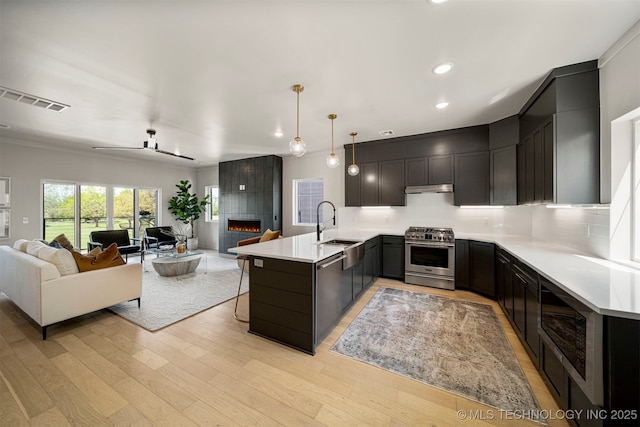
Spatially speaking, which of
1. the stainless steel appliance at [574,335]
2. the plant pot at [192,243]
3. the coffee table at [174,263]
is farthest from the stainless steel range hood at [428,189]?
the plant pot at [192,243]

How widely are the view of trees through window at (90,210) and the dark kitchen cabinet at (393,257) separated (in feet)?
23.4

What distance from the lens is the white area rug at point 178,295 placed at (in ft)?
9.78

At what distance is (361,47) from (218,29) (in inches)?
46.0

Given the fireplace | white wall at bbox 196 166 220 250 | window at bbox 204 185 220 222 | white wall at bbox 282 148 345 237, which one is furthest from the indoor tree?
white wall at bbox 282 148 345 237

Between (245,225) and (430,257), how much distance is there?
194 inches

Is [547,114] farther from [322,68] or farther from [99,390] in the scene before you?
[99,390]

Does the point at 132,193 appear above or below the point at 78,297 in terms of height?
above

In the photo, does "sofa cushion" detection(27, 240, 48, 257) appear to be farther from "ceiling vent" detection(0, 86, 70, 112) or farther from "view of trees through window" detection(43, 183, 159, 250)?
"view of trees through window" detection(43, 183, 159, 250)

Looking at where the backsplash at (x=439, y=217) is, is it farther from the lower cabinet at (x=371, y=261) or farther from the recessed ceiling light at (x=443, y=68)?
the recessed ceiling light at (x=443, y=68)

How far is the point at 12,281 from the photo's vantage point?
3.03 metres

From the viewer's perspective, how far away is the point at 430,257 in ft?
13.2

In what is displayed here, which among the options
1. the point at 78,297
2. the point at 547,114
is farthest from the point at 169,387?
the point at 547,114

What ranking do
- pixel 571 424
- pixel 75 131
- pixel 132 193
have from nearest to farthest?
1. pixel 571 424
2. pixel 75 131
3. pixel 132 193

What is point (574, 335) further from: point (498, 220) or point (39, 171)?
point (39, 171)
